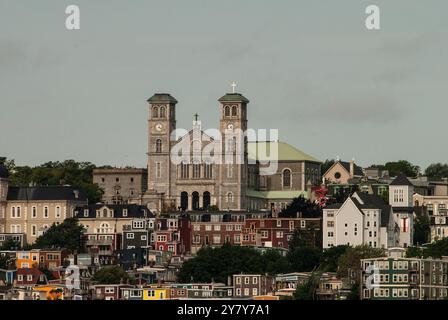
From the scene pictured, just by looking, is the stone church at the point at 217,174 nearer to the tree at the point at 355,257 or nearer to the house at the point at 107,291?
the tree at the point at 355,257

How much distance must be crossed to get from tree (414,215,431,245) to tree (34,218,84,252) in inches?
745

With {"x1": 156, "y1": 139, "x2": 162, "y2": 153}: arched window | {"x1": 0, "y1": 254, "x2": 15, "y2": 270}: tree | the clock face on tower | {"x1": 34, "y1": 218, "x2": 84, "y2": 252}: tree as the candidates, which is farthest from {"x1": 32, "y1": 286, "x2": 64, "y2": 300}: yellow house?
the clock face on tower

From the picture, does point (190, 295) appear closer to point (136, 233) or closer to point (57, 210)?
point (136, 233)

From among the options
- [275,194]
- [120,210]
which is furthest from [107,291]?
[275,194]

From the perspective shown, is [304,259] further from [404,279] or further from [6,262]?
[404,279]

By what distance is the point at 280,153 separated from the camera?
156 meters

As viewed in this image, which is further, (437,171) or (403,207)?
(437,171)

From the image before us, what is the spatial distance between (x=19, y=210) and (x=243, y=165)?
15.2 metres

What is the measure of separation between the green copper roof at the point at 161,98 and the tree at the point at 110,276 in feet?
118

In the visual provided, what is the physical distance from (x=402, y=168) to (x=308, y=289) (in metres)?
59.8

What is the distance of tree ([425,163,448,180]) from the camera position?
558ft

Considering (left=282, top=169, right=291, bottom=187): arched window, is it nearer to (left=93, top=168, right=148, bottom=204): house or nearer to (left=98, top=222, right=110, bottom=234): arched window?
(left=93, top=168, right=148, bottom=204): house

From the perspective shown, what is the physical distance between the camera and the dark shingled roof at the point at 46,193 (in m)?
142
